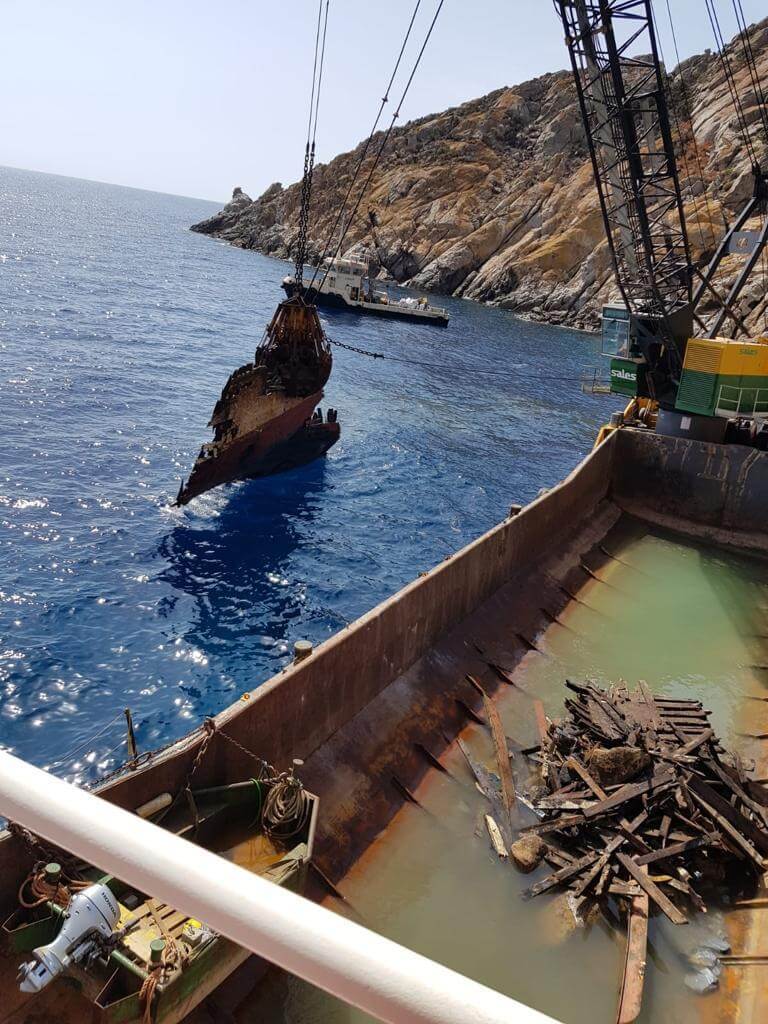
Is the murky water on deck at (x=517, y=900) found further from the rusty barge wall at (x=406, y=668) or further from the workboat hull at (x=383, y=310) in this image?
the workboat hull at (x=383, y=310)

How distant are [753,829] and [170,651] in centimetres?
1287

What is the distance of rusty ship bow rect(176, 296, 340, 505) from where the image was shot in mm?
25922

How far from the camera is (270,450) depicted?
29.0m

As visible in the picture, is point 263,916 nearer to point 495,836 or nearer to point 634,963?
point 634,963

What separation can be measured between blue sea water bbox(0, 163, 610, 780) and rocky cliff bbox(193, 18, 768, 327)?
120 ft

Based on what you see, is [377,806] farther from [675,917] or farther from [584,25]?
[584,25]

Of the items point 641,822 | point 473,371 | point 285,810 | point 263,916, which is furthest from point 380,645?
point 473,371

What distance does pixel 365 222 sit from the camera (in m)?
124

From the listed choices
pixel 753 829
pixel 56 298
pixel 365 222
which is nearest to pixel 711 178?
pixel 365 222

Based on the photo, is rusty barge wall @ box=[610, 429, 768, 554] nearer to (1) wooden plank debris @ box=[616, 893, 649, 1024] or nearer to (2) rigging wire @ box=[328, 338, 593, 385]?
(1) wooden plank debris @ box=[616, 893, 649, 1024]

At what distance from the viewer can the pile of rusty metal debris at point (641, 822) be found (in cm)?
970

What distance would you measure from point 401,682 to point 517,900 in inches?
183

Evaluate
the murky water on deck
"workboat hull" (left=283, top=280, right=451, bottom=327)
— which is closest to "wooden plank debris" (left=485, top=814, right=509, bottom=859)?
the murky water on deck

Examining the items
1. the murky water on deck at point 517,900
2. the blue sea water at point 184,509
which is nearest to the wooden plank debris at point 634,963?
the murky water on deck at point 517,900
